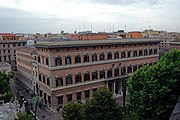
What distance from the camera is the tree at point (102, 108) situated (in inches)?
1180

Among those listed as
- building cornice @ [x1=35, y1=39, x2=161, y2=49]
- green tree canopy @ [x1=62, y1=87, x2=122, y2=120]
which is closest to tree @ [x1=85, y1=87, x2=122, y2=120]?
green tree canopy @ [x1=62, y1=87, x2=122, y2=120]

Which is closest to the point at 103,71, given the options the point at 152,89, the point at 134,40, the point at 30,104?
the point at 134,40

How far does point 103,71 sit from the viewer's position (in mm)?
48344

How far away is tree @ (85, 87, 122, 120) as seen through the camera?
30.0 m

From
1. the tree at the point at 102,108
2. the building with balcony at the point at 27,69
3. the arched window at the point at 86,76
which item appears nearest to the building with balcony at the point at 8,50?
the building with balcony at the point at 27,69

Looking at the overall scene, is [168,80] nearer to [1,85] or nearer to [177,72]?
A: [177,72]

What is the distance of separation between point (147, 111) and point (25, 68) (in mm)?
44058

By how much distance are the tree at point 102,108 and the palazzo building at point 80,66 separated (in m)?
13.0

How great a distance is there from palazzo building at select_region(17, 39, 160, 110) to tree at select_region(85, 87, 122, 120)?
12969mm

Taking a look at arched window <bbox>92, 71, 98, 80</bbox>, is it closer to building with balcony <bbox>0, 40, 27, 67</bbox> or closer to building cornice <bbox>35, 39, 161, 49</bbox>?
building cornice <bbox>35, 39, 161, 49</bbox>

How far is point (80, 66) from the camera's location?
147 ft

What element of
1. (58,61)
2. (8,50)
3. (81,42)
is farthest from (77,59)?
(8,50)

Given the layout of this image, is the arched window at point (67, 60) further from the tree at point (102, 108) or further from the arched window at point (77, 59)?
the tree at point (102, 108)

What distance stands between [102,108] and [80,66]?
1594 cm
